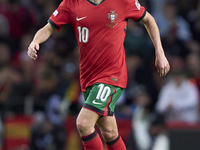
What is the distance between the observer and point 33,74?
415 inches

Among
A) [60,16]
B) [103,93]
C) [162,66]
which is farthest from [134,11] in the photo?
[103,93]

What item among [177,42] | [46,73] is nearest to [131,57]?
[177,42]

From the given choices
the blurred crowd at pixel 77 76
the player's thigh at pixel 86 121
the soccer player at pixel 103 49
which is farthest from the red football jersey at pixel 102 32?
the blurred crowd at pixel 77 76

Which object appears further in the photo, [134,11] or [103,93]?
[134,11]

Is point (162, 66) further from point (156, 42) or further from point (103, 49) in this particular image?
point (103, 49)

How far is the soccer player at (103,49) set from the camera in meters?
5.10

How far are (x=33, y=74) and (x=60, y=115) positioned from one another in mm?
1912

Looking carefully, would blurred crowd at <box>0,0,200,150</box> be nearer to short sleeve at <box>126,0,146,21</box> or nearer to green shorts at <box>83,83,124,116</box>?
green shorts at <box>83,83,124,116</box>

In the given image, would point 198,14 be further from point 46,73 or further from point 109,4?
point 109,4

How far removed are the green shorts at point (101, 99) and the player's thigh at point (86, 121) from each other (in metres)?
0.06

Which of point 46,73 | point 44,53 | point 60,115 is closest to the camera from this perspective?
point 60,115

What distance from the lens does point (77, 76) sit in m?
10.1

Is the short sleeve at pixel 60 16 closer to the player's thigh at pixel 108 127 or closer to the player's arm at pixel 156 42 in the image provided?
the player's arm at pixel 156 42

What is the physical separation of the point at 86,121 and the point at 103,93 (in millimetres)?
369
